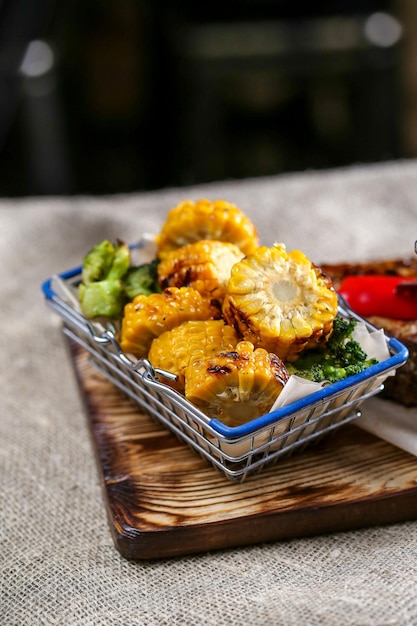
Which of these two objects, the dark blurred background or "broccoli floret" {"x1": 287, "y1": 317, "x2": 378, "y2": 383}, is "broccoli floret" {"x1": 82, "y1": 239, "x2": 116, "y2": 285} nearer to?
"broccoli floret" {"x1": 287, "y1": 317, "x2": 378, "y2": 383}

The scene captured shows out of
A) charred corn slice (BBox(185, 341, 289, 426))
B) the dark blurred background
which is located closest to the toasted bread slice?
charred corn slice (BBox(185, 341, 289, 426))

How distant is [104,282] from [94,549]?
62 cm

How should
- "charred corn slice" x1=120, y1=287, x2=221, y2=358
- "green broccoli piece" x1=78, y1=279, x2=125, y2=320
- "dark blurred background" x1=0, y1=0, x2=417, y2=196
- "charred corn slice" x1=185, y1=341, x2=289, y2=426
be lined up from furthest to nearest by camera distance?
1. "dark blurred background" x1=0, y1=0, x2=417, y2=196
2. "green broccoli piece" x1=78, y1=279, x2=125, y2=320
3. "charred corn slice" x1=120, y1=287, x2=221, y2=358
4. "charred corn slice" x1=185, y1=341, x2=289, y2=426

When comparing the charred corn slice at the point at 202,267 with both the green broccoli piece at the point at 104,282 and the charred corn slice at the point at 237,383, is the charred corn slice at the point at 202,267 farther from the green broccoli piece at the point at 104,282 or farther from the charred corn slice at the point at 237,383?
the charred corn slice at the point at 237,383

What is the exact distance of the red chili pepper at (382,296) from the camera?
1.94m

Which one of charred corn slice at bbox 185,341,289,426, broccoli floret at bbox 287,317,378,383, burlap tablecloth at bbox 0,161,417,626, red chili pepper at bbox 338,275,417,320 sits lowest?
burlap tablecloth at bbox 0,161,417,626

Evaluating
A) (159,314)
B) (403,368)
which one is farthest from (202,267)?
(403,368)

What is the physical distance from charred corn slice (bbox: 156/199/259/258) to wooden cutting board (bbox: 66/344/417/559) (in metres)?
0.50

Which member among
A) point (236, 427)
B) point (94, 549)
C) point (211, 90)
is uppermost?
point (236, 427)

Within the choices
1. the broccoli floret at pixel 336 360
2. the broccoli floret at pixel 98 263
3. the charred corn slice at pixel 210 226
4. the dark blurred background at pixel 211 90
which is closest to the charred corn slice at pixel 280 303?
the broccoli floret at pixel 336 360

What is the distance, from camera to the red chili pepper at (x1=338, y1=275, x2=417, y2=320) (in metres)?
1.94

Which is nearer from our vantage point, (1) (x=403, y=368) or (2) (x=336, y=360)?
(2) (x=336, y=360)

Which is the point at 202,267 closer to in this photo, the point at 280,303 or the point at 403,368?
the point at 280,303

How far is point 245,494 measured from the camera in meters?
1.69
